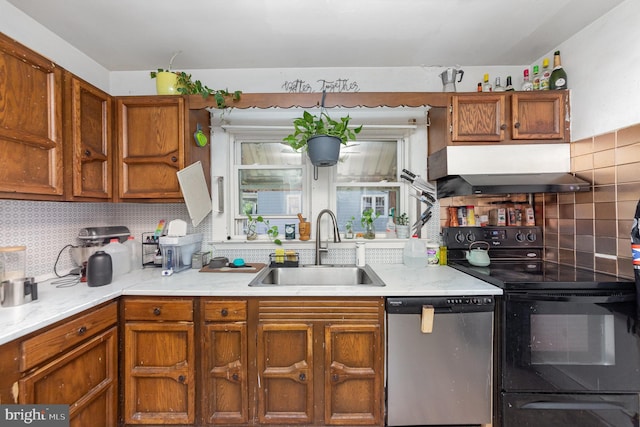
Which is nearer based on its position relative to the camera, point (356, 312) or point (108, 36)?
point (356, 312)

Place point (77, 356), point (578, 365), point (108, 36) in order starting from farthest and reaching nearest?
point (108, 36)
point (578, 365)
point (77, 356)

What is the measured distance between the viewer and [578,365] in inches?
54.2

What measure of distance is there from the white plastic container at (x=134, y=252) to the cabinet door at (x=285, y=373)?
1165 mm

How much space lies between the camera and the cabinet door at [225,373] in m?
1.45

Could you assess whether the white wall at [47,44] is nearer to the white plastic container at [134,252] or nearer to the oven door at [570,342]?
the white plastic container at [134,252]

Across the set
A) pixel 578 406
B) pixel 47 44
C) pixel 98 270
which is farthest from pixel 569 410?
pixel 47 44

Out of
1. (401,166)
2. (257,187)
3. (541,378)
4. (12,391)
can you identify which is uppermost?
(401,166)

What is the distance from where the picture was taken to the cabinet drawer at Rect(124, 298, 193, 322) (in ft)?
4.76

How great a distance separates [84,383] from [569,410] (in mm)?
2435

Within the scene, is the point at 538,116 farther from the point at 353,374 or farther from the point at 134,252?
the point at 134,252

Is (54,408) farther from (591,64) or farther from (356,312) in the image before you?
(591,64)

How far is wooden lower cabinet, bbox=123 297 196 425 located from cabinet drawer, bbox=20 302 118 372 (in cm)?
11

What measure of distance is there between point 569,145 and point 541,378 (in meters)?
1.48

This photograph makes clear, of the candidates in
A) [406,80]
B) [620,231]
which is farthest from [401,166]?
[620,231]
